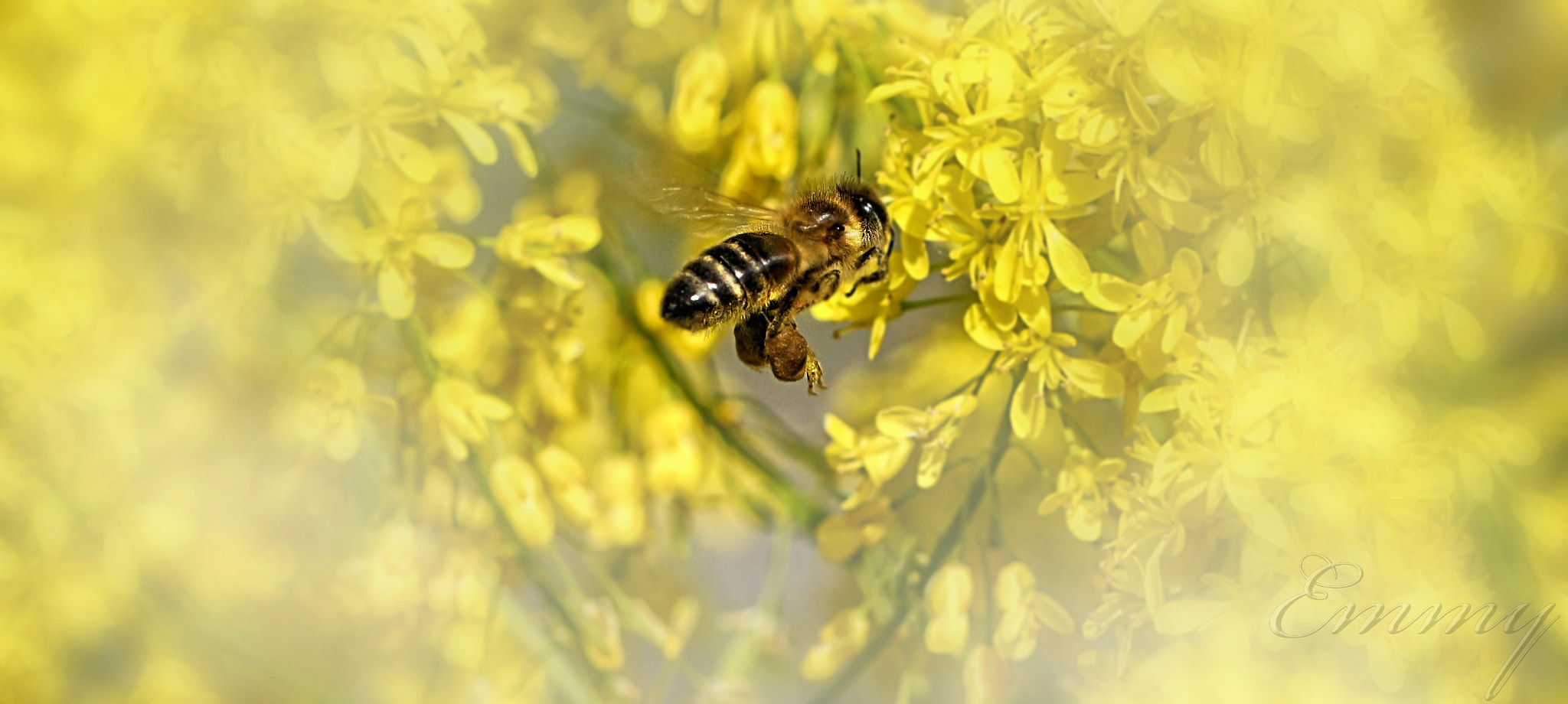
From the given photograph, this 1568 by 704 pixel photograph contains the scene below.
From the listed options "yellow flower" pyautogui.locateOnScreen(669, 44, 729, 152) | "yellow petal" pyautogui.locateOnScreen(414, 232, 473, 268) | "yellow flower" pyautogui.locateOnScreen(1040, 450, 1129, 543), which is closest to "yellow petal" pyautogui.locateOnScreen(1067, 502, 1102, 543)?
"yellow flower" pyautogui.locateOnScreen(1040, 450, 1129, 543)

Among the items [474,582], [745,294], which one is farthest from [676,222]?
[474,582]

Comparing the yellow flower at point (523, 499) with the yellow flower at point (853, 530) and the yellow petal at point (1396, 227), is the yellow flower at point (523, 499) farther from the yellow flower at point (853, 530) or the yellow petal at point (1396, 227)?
the yellow petal at point (1396, 227)

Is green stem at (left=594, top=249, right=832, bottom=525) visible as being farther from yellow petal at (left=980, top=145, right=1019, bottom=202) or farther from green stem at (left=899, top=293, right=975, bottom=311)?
yellow petal at (left=980, top=145, right=1019, bottom=202)

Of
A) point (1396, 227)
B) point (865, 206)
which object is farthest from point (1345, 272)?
point (865, 206)

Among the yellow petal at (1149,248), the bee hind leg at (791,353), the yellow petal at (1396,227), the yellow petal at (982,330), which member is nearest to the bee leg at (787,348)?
the bee hind leg at (791,353)

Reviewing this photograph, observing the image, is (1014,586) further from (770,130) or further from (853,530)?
(770,130)

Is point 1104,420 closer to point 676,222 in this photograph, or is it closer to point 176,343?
point 676,222
